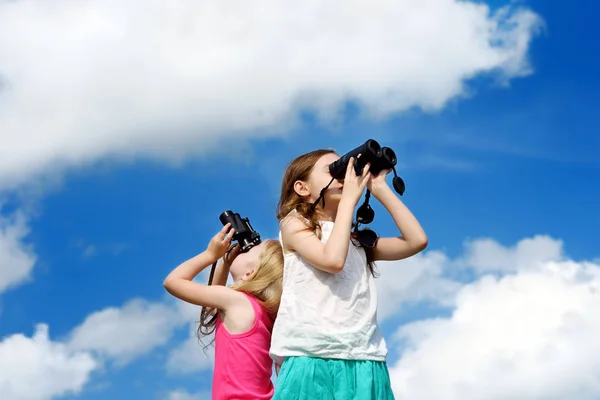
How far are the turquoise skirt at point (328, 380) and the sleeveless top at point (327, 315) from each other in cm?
4

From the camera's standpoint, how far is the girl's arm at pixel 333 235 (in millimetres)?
3125

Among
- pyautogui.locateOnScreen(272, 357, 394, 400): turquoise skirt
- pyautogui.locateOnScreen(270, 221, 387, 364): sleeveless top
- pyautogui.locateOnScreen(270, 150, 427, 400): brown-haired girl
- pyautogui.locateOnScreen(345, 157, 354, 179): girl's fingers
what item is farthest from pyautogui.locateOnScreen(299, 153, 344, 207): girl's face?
pyautogui.locateOnScreen(272, 357, 394, 400): turquoise skirt

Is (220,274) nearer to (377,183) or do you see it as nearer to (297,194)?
(297,194)

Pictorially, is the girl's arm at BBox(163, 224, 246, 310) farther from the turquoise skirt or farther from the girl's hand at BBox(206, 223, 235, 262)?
the turquoise skirt

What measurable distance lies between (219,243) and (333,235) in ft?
2.99

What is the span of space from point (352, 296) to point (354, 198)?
433mm

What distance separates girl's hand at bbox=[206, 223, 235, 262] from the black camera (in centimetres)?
3

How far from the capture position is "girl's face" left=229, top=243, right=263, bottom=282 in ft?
12.9

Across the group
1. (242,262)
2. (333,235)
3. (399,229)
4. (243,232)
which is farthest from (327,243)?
(242,262)

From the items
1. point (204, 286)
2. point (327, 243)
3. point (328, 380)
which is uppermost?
point (204, 286)

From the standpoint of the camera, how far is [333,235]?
10.4ft

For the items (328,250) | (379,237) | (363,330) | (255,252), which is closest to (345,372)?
(363,330)

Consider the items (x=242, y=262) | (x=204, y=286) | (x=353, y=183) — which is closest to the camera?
(x=353, y=183)

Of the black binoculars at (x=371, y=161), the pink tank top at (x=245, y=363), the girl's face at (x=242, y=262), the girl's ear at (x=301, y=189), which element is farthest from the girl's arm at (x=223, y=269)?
the black binoculars at (x=371, y=161)
